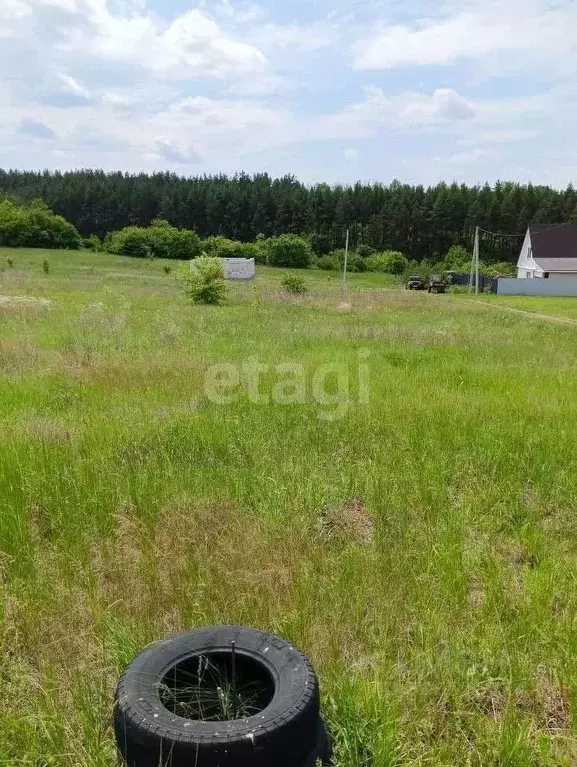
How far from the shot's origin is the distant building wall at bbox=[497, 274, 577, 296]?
43.7 meters

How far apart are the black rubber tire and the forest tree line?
76542 millimetres

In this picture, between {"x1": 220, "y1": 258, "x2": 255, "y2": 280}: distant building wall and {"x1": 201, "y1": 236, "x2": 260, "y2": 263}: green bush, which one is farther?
{"x1": 201, "y1": 236, "x2": 260, "y2": 263}: green bush

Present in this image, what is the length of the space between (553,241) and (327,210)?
35.5 meters

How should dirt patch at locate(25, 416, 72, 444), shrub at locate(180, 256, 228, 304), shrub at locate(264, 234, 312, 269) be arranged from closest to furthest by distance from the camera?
dirt patch at locate(25, 416, 72, 444) < shrub at locate(180, 256, 228, 304) < shrub at locate(264, 234, 312, 269)

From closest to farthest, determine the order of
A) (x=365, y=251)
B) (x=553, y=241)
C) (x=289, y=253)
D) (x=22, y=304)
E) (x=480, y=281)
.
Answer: (x=22, y=304) < (x=480, y=281) < (x=553, y=241) < (x=289, y=253) < (x=365, y=251)

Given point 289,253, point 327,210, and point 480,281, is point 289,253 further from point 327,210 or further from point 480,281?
point 480,281

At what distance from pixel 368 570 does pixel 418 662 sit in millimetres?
808

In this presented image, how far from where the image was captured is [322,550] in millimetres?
3818

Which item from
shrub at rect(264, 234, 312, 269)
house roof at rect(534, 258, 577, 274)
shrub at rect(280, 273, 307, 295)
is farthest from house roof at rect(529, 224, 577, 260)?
shrub at rect(280, 273, 307, 295)

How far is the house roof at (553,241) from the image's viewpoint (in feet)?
168

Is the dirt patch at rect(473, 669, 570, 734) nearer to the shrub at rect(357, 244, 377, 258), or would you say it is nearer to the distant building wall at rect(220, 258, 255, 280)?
the distant building wall at rect(220, 258, 255, 280)

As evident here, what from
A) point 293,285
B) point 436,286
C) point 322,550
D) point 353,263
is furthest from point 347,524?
point 353,263

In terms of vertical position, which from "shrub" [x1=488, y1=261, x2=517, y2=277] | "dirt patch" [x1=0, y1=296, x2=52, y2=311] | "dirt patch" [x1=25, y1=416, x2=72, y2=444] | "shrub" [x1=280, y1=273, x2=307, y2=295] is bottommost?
"dirt patch" [x1=25, y1=416, x2=72, y2=444]

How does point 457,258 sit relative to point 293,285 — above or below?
above
